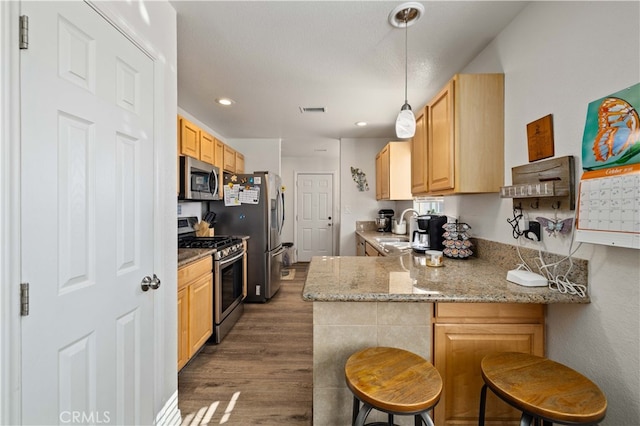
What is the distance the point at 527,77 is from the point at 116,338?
2423 millimetres

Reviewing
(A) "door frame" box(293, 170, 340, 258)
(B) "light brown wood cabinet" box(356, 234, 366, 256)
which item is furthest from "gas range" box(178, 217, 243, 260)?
(A) "door frame" box(293, 170, 340, 258)

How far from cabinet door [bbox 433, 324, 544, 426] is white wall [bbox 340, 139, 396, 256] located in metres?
3.03

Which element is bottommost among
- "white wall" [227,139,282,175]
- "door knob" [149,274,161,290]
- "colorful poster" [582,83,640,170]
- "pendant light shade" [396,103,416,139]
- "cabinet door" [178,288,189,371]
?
"cabinet door" [178,288,189,371]

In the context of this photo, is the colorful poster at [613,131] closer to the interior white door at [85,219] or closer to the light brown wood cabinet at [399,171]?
the interior white door at [85,219]

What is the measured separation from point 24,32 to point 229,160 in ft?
9.59

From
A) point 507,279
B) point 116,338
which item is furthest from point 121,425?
point 507,279

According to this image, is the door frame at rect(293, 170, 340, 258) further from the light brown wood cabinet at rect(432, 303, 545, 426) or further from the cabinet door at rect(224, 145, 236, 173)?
the light brown wood cabinet at rect(432, 303, 545, 426)

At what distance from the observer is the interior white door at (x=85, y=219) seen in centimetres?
83

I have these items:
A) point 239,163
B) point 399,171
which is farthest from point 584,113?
point 239,163

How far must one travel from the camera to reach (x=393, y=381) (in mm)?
947

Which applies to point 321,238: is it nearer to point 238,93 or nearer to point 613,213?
point 238,93

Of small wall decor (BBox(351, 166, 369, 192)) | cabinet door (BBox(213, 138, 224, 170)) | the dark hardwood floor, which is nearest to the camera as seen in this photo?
the dark hardwood floor

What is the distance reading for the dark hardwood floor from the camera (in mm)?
1608
